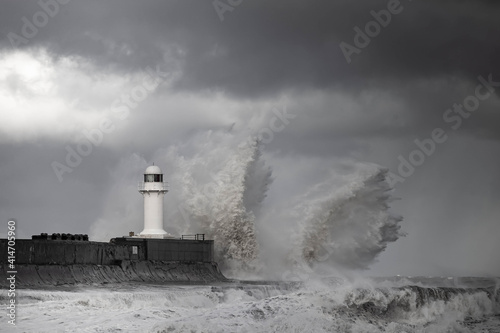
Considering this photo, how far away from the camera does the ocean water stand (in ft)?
97.8

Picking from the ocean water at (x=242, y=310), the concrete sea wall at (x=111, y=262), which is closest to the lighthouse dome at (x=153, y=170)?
the concrete sea wall at (x=111, y=262)

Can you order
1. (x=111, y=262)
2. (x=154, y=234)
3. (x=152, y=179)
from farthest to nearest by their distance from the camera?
(x=152, y=179) < (x=154, y=234) < (x=111, y=262)

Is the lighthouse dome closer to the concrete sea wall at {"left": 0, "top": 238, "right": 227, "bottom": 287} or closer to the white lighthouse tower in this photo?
the white lighthouse tower

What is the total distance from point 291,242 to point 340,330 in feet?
77.2

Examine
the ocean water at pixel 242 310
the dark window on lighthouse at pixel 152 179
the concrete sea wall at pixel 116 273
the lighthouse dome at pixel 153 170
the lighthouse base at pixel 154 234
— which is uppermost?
the lighthouse dome at pixel 153 170

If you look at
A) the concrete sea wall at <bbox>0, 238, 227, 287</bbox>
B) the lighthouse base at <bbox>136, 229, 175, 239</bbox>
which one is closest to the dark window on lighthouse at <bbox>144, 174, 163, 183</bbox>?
the lighthouse base at <bbox>136, 229, 175, 239</bbox>

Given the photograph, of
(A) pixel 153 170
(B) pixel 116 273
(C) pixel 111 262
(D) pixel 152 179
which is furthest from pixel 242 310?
(A) pixel 153 170

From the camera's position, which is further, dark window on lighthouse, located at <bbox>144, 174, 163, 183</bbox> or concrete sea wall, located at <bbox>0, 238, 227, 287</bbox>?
dark window on lighthouse, located at <bbox>144, 174, 163, 183</bbox>

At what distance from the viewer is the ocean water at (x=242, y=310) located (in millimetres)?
29797

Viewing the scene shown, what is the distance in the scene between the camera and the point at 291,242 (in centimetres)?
5453

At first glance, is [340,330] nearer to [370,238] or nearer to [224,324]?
[224,324]

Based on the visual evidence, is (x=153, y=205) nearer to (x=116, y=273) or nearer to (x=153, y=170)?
(x=153, y=170)

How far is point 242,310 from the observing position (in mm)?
31344

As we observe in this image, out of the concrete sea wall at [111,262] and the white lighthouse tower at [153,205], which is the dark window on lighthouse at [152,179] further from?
the concrete sea wall at [111,262]
